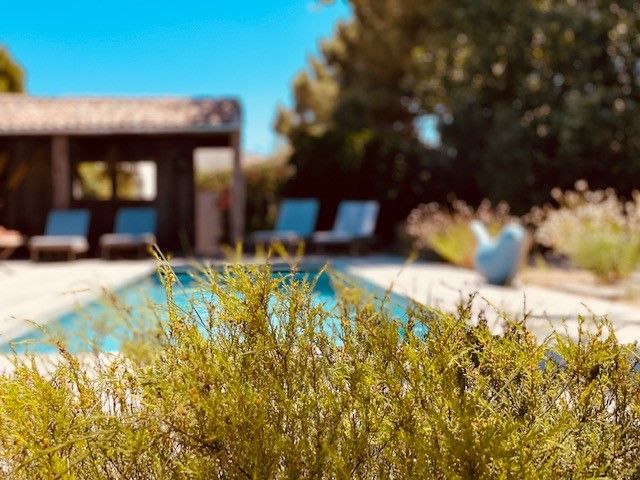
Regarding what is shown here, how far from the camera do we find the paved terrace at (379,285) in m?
5.51

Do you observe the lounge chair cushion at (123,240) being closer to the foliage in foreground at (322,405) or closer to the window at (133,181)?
the window at (133,181)

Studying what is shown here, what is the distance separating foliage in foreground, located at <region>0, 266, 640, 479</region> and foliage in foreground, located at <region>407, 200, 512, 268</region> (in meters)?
9.15

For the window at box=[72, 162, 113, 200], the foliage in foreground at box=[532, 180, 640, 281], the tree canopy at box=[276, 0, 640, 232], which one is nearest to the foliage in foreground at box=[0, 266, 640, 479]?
the foliage in foreground at box=[532, 180, 640, 281]

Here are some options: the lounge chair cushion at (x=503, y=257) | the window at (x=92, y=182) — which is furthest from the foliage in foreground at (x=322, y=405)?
the window at (x=92, y=182)

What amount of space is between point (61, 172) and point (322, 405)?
14.0m

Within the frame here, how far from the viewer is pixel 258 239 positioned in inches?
557

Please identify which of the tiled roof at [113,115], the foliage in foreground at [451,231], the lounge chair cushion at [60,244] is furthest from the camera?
the tiled roof at [113,115]

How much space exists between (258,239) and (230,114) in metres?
2.72

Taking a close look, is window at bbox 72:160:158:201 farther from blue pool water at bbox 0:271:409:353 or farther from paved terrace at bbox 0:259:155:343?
blue pool water at bbox 0:271:409:353

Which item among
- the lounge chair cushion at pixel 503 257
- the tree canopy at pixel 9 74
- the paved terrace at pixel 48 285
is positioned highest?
the tree canopy at pixel 9 74

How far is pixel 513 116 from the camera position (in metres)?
15.2

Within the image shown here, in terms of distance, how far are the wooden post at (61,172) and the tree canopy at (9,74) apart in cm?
893

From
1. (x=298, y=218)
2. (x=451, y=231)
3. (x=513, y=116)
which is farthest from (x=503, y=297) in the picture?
(x=513, y=116)

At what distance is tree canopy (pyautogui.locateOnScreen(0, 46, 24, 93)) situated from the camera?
75.7 feet
